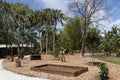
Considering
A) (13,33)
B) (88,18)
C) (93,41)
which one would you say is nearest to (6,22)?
(13,33)

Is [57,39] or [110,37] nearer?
[110,37]

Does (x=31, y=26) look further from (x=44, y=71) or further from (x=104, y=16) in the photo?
(x=44, y=71)

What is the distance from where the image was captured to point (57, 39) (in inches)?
2046

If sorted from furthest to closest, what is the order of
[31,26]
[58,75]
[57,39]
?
1. [57,39]
2. [31,26]
3. [58,75]

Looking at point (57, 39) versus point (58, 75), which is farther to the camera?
point (57, 39)

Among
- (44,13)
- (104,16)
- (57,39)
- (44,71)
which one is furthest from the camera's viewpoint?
(57,39)

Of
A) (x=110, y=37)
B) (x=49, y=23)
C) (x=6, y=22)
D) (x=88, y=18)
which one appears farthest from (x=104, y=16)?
(x=6, y=22)

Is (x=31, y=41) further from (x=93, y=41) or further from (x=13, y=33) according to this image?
(x=93, y=41)

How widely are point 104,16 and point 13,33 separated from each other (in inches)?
879

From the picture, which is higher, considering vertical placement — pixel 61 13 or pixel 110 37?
pixel 61 13

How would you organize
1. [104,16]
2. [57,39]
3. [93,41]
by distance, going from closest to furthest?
1. [93,41]
2. [104,16]
3. [57,39]

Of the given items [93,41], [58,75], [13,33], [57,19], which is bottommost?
[58,75]

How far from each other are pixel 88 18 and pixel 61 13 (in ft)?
41.6

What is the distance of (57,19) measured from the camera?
38562 millimetres
